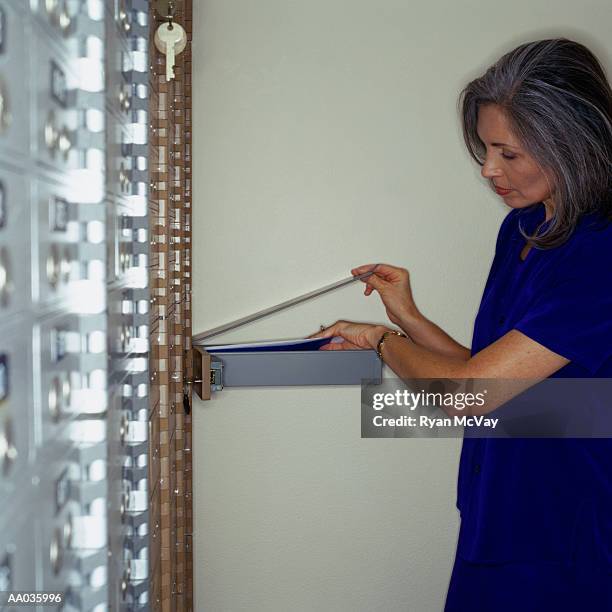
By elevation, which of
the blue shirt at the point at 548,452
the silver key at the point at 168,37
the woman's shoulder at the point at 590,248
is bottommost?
the blue shirt at the point at 548,452

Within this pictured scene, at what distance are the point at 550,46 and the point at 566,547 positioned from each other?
0.74 m

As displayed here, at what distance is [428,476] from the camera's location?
1.85 metres

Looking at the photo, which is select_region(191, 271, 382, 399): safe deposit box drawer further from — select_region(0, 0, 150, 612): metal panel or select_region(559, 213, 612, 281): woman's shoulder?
select_region(0, 0, 150, 612): metal panel

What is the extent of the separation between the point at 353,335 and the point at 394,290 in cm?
13

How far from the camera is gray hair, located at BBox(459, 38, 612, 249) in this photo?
1.11 metres

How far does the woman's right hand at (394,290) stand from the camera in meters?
1.54

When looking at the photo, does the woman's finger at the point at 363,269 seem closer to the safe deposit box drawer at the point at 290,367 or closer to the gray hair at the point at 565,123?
the safe deposit box drawer at the point at 290,367

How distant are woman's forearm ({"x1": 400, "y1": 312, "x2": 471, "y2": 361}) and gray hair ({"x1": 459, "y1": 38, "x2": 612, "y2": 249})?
1.14 ft

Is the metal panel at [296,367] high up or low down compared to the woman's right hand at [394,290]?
down

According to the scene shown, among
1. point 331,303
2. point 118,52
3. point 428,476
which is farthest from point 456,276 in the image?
point 118,52

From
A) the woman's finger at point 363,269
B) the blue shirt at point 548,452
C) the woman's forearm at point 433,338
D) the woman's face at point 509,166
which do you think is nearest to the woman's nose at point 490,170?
the woman's face at point 509,166

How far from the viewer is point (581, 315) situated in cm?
107

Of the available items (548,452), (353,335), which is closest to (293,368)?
(353,335)

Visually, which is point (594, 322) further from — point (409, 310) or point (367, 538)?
point (367, 538)
